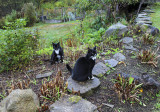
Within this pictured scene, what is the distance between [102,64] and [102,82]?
81 cm

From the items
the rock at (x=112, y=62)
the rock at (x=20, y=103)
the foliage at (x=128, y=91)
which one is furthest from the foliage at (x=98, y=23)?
the rock at (x=20, y=103)

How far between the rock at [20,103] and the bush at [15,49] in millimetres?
1612

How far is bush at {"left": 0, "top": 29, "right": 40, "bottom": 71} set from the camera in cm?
348

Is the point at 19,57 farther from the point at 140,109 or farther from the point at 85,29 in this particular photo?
the point at 85,29

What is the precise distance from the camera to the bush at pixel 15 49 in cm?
348

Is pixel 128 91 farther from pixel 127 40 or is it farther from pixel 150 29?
pixel 150 29

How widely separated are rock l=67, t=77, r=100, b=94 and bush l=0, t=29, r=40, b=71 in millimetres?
1829

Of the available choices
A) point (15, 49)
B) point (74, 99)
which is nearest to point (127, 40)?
point (74, 99)

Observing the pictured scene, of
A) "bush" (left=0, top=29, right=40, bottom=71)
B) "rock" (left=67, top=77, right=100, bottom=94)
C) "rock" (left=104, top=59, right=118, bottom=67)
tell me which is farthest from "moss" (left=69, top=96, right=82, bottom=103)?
"bush" (left=0, top=29, right=40, bottom=71)

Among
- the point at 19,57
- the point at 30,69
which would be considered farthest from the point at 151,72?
the point at 19,57

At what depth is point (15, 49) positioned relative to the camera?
367 cm

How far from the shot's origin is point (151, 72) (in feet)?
11.8

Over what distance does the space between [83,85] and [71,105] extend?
0.63 m

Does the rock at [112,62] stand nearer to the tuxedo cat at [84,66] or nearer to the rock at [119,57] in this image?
the rock at [119,57]
